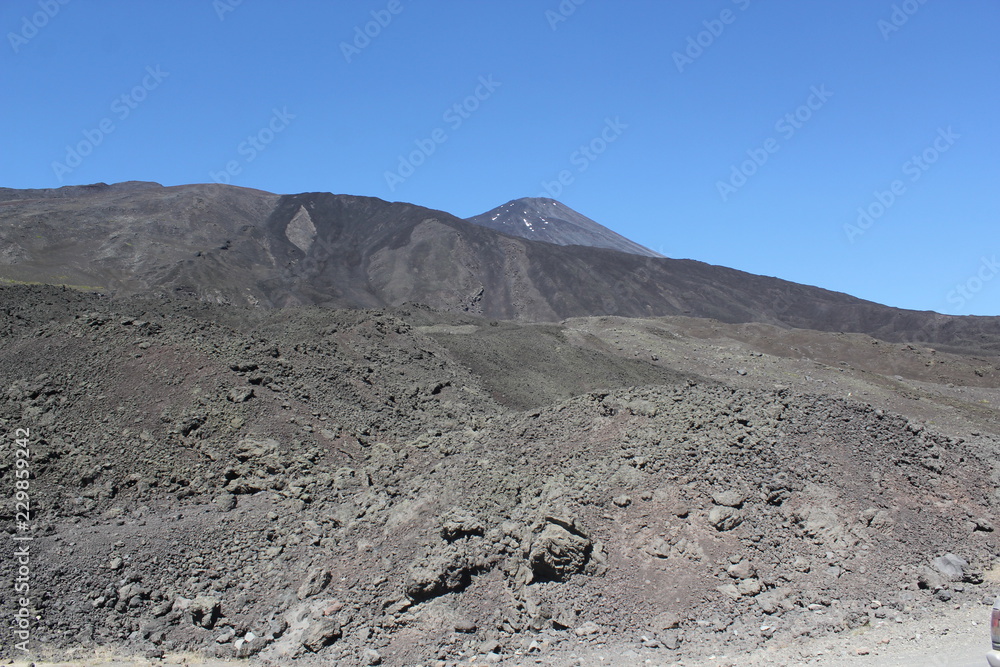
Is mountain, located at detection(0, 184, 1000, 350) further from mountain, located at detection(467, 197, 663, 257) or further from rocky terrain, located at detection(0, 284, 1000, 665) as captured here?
rocky terrain, located at detection(0, 284, 1000, 665)

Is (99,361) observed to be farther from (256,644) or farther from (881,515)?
(881,515)

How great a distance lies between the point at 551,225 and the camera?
125 metres

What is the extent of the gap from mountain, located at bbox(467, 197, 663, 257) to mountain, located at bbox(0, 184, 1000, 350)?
1640 inches

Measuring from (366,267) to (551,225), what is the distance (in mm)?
60685

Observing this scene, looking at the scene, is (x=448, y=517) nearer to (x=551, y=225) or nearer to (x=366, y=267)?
(x=366, y=267)

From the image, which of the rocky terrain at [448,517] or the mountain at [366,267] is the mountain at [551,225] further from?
the rocky terrain at [448,517]

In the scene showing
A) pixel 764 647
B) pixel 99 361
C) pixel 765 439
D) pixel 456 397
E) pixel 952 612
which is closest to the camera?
pixel 764 647

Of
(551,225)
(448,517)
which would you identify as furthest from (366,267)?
(448,517)

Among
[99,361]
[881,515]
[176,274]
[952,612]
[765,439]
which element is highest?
[176,274]

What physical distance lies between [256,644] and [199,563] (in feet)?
5.89

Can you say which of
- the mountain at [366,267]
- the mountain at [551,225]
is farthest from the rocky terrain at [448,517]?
the mountain at [551,225]

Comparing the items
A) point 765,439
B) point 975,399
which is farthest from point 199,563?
point 975,399

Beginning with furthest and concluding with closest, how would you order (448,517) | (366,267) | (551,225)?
(551,225)
(366,267)
(448,517)

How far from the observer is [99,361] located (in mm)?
14078
